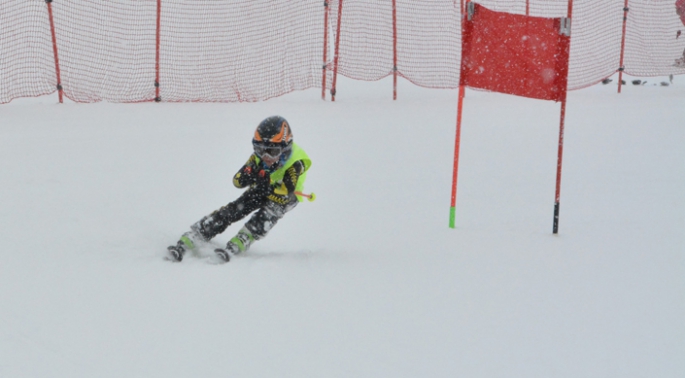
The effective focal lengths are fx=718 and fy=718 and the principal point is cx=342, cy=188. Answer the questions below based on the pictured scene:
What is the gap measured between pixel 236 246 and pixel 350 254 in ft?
3.40

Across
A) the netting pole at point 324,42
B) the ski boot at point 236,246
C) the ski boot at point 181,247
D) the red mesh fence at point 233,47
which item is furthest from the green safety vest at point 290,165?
the netting pole at point 324,42

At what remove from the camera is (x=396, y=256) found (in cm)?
639

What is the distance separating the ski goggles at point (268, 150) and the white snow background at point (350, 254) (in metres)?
0.91

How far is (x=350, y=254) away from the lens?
6488 mm

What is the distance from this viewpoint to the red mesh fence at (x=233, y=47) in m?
12.9

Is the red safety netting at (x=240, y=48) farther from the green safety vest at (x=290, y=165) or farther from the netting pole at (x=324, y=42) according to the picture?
the green safety vest at (x=290, y=165)

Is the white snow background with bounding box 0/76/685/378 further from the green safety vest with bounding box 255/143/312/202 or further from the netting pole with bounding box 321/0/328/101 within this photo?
the netting pole with bounding box 321/0/328/101

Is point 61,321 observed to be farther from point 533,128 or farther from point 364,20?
point 364,20

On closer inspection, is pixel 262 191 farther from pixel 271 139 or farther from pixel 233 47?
pixel 233 47

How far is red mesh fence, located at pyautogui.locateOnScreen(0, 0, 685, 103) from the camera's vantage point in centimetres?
1291

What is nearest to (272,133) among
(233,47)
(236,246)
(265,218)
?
(265,218)

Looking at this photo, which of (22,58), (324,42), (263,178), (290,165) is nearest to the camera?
(290,165)

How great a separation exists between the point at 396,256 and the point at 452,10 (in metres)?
10.4

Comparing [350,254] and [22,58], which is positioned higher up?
[22,58]
